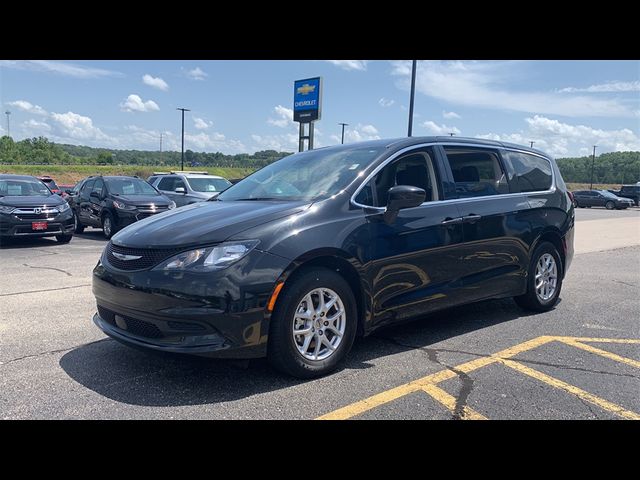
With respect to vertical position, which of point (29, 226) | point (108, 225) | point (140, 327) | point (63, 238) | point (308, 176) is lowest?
point (63, 238)

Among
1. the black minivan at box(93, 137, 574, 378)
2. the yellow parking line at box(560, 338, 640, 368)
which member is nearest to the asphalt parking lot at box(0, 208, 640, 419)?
the yellow parking line at box(560, 338, 640, 368)

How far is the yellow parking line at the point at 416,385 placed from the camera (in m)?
3.17

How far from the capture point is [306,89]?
21250mm

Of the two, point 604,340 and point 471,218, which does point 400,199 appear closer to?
point 471,218

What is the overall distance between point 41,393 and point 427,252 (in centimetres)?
309

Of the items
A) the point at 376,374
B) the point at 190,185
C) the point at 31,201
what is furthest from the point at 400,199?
the point at 190,185

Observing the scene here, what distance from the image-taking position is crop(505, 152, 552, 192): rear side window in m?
5.59

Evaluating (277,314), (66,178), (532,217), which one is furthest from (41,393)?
(66,178)

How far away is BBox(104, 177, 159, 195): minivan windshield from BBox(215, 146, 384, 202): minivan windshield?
925 centimetres

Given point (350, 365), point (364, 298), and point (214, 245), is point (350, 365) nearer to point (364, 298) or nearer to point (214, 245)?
point (364, 298)

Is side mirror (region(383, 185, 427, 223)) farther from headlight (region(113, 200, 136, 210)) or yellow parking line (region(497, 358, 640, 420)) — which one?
headlight (region(113, 200, 136, 210))

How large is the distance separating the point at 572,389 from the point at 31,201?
443 inches

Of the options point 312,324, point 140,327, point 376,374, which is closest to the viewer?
point 140,327

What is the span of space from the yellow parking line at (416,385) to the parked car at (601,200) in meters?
43.4
